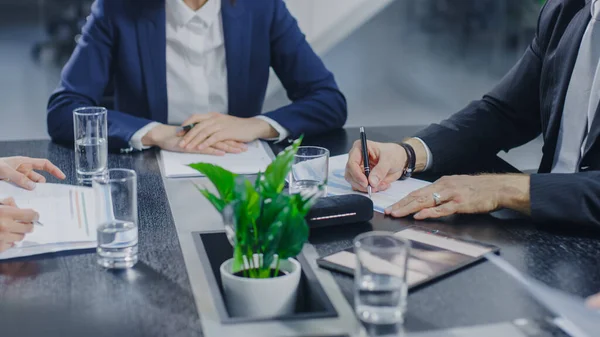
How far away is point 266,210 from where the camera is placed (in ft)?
3.60

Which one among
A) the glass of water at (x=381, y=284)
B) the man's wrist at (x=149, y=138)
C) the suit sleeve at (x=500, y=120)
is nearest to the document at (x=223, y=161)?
the man's wrist at (x=149, y=138)

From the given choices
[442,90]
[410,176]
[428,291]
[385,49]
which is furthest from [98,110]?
[385,49]

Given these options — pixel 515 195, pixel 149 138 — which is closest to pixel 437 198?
pixel 515 195

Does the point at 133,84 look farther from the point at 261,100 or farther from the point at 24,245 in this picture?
the point at 24,245

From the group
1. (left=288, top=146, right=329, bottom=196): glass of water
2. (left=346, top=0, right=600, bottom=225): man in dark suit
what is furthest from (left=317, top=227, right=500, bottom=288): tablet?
(left=288, top=146, right=329, bottom=196): glass of water

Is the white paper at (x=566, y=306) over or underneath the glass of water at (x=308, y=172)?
underneath

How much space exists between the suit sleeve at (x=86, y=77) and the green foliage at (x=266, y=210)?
1.00 meters

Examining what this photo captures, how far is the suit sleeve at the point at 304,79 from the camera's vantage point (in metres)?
2.21

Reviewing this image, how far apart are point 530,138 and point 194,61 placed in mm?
1000

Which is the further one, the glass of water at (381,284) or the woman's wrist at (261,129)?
the woman's wrist at (261,129)

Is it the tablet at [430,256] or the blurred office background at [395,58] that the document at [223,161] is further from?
the blurred office background at [395,58]

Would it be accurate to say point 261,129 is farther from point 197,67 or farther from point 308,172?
point 308,172

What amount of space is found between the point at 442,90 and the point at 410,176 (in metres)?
4.14

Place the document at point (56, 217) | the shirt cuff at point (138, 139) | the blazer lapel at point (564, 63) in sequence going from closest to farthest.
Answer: the document at point (56, 217)
the blazer lapel at point (564, 63)
the shirt cuff at point (138, 139)
